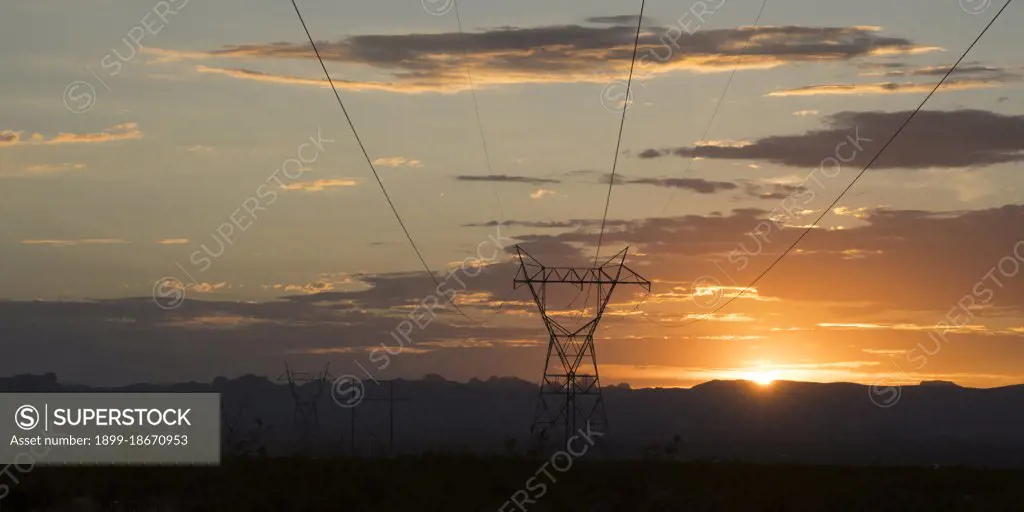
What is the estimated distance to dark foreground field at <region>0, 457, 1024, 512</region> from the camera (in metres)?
56.8

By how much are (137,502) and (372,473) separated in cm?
2045

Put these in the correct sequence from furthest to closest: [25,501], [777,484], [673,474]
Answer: [673,474] < [777,484] < [25,501]

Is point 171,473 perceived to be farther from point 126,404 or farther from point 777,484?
point 777,484

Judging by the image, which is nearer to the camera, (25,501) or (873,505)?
(25,501)

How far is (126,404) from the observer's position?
69.7 metres

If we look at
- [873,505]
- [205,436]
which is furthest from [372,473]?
[873,505]

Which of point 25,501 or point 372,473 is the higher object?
→ point 372,473

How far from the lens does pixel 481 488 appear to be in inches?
2672

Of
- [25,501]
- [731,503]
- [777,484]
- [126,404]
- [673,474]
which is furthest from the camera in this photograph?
[673,474]

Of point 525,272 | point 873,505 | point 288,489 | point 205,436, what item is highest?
point 525,272

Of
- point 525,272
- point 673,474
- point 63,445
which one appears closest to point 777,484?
point 673,474

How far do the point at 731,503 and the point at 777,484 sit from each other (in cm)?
1491

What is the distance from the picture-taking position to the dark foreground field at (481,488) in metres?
56.8

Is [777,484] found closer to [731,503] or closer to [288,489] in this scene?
[731,503]
